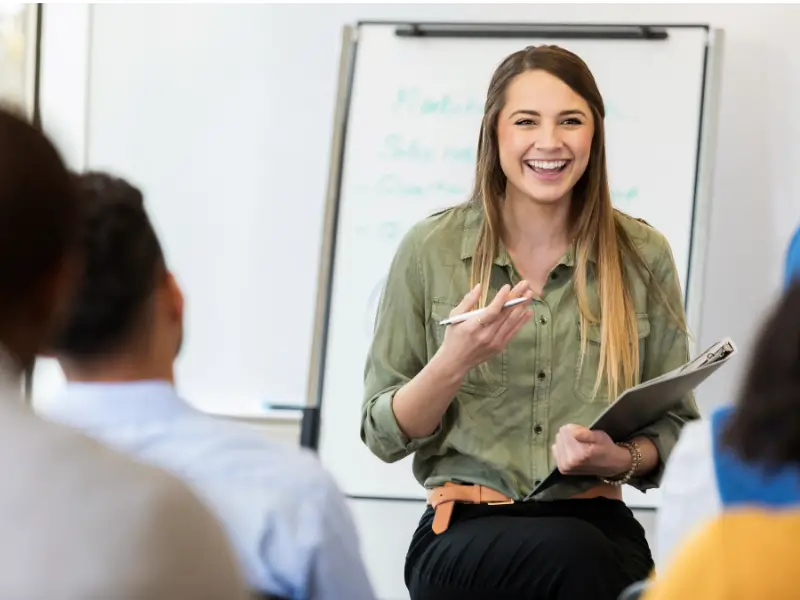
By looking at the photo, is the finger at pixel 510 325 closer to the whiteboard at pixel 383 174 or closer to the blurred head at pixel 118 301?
the blurred head at pixel 118 301

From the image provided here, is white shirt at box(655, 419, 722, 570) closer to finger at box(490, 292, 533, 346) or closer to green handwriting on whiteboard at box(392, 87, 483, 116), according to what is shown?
finger at box(490, 292, 533, 346)

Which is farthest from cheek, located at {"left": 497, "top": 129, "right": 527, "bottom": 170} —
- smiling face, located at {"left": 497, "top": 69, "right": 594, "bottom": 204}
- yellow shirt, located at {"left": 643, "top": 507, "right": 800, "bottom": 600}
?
yellow shirt, located at {"left": 643, "top": 507, "right": 800, "bottom": 600}

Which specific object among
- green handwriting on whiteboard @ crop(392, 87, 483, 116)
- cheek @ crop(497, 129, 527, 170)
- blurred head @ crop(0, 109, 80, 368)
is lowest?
blurred head @ crop(0, 109, 80, 368)

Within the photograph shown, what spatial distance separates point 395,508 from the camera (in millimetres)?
2666

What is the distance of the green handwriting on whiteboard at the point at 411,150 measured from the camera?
8.38ft

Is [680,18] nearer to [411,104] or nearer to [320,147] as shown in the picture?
[411,104]

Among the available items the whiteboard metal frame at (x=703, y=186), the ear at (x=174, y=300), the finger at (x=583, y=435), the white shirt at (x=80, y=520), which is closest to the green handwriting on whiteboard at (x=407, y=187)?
the whiteboard metal frame at (x=703, y=186)

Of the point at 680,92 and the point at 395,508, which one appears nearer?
the point at 680,92

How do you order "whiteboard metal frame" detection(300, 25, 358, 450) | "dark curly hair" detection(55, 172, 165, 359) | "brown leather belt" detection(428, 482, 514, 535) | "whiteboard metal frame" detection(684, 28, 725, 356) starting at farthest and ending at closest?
"whiteboard metal frame" detection(300, 25, 358, 450)
"whiteboard metal frame" detection(684, 28, 725, 356)
"brown leather belt" detection(428, 482, 514, 535)
"dark curly hair" detection(55, 172, 165, 359)

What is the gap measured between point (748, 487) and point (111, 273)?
62 cm

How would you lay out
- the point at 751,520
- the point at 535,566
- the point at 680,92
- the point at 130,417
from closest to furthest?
1. the point at 751,520
2. the point at 130,417
3. the point at 535,566
4. the point at 680,92

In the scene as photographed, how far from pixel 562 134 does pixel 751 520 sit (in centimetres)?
116

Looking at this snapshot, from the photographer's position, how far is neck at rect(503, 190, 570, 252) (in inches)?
74.0

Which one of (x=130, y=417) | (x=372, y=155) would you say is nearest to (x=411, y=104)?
(x=372, y=155)
